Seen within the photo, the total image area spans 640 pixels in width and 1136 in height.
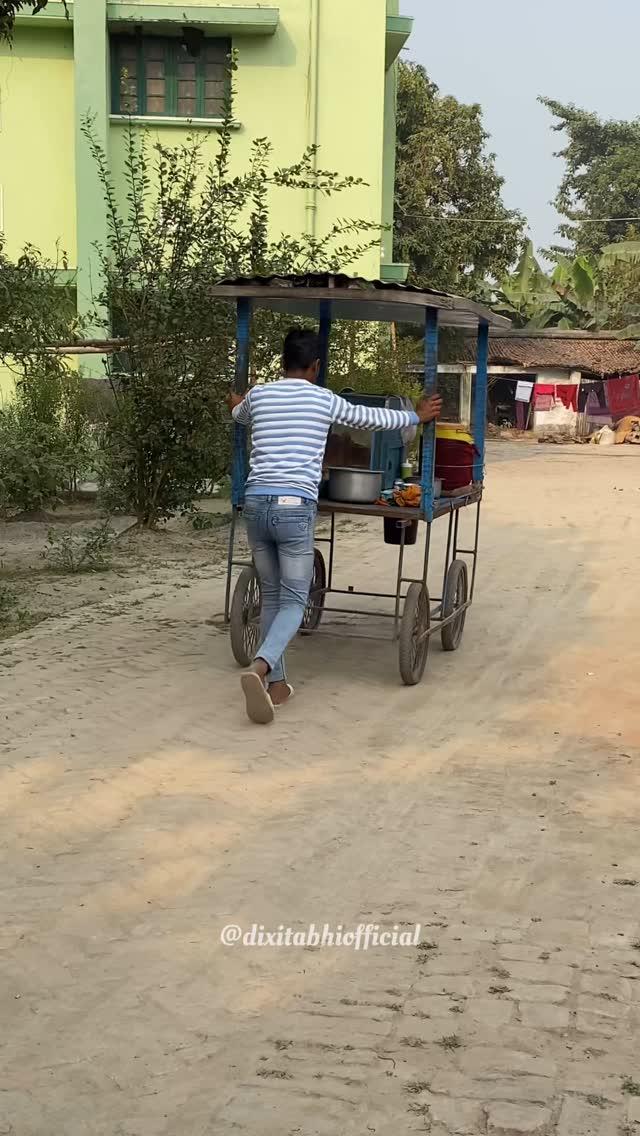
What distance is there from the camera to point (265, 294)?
7254 mm

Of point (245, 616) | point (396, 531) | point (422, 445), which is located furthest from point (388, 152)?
point (245, 616)

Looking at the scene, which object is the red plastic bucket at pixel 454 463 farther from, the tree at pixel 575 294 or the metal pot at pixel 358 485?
the tree at pixel 575 294

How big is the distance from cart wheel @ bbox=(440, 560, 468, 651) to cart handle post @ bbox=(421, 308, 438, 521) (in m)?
1.19

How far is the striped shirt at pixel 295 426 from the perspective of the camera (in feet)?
21.6

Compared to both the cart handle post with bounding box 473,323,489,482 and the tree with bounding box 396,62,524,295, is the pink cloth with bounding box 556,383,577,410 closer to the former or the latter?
the tree with bounding box 396,62,524,295

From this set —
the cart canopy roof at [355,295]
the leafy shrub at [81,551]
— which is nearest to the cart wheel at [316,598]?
the cart canopy roof at [355,295]

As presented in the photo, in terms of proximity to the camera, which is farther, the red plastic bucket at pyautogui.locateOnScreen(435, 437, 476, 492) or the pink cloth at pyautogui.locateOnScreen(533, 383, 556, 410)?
the pink cloth at pyautogui.locateOnScreen(533, 383, 556, 410)

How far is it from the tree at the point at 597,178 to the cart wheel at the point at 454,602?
40.3 meters

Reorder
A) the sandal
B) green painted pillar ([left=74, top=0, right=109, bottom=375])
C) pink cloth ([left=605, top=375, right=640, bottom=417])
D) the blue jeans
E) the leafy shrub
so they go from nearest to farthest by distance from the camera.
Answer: the sandal, the blue jeans, the leafy shrub, green painted pillar ([left=74, top=0, right=109, bottom=375]), pink cloth ([left=605, top=375, right=640, bottom=417])

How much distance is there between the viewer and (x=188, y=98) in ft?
70.0

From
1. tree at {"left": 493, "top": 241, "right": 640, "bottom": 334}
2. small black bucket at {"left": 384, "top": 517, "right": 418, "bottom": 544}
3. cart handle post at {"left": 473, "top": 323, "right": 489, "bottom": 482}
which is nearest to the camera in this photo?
small black bucket at {"left": 384, "top": 517, "right": 418, "bottom": 544}

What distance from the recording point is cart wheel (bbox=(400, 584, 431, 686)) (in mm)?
7277

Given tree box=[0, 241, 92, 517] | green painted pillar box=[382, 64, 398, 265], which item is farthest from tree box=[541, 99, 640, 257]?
tree box=[0, 241, 92, 517]

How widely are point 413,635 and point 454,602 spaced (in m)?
1.24
